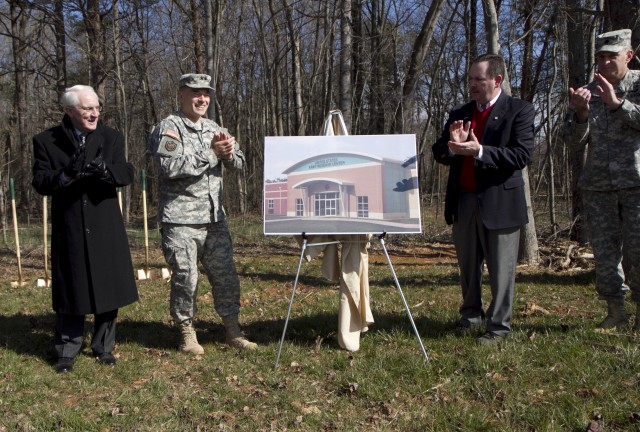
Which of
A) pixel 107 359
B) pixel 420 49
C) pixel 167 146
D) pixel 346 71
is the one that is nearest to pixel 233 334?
pixel 107 359

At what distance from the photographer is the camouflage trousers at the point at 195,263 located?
4160 millimetres

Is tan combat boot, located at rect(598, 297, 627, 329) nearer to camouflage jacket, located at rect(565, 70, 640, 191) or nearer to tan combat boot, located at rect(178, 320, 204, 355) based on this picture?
camouflage jacket, located at rect(565, 70, 640, 191)

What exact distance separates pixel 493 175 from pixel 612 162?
2.86 feet

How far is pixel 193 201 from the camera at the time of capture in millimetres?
4156

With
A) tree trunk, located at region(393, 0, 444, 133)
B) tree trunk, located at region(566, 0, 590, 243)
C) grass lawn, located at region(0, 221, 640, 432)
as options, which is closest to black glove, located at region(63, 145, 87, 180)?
grass lawn, located at region(0, 221, 640, 432)

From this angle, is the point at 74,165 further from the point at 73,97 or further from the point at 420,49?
the point at 420,49

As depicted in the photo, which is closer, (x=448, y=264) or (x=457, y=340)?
(x=457, y=340)

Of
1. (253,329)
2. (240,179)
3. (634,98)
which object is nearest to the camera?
(634,98)

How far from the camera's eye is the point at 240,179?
18.9m

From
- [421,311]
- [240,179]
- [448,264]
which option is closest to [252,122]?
[240,179]

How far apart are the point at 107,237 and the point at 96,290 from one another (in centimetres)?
41

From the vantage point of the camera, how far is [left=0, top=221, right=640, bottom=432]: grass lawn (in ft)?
10.2

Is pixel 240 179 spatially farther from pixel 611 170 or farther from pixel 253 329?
pixel 611 170

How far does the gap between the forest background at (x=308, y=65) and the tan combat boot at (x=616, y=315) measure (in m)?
3.33
